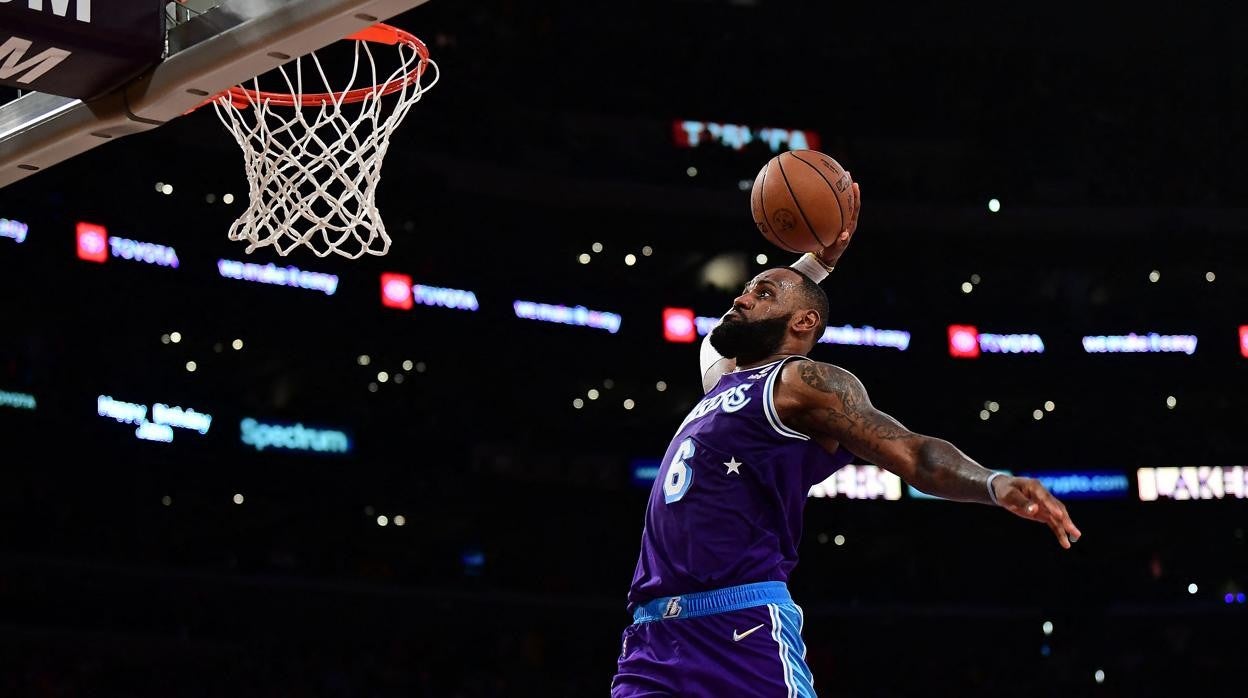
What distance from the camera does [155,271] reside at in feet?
57.1

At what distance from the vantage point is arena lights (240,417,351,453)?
18.2 metres

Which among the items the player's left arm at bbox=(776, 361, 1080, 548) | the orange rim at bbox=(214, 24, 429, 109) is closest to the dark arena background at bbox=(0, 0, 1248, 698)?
the orange rim at bbox=(214, 24, 429, 109)

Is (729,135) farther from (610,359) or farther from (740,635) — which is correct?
(740,635)

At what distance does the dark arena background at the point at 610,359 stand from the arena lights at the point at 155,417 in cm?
5

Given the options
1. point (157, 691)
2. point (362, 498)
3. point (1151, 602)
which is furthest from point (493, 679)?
point (1151, 602)

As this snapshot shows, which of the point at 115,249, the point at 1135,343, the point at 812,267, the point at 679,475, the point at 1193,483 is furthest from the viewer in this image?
the point at 1135,343

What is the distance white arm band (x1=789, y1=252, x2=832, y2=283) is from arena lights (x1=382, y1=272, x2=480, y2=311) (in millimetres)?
15221

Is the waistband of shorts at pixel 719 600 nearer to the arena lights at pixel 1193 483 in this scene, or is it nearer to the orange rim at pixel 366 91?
the orange rim at pixel 366 91

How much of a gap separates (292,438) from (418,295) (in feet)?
8.58

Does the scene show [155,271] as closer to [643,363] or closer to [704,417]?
[643,363]

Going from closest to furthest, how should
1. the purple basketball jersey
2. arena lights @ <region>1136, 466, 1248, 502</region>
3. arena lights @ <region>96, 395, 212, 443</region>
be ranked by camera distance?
1. the purple basketball jersey
2. arena lights @ <region>96, 395, 212, 443</region>
3. arena lights @ <region>1136, 466, 1248, 502</region>

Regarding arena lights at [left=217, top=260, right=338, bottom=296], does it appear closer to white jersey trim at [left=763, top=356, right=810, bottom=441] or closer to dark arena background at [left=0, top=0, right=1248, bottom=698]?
dark arena background at [left=0, top=0, right=1248, bottom=698]

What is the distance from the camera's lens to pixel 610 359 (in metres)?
21.1

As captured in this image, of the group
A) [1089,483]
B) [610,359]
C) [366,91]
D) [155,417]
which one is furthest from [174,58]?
[1089,483]
